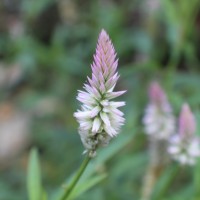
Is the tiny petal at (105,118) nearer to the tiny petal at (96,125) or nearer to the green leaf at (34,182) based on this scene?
the tiny petal at (96,125)

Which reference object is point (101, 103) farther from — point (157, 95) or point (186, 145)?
point (157, 95)

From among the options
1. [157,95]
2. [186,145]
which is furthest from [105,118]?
[157,95]

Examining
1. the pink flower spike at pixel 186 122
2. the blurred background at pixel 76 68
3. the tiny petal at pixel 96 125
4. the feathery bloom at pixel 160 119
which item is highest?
the blurred background at pixel 76 68

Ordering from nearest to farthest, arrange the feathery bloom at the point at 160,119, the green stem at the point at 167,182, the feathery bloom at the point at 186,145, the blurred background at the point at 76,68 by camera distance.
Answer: the feathery bloom at the point at 186,145, the green stem at the point at 167,182, the feathery bloom at the point at 160,119, the blurred background at the point at 76,68

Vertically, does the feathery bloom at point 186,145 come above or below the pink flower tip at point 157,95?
below

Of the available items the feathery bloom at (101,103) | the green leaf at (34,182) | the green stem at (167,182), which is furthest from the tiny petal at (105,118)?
the green stem at (167,182)

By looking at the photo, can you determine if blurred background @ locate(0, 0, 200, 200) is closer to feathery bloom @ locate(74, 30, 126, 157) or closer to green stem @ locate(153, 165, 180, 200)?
green stem @ locate(153, 165, 180, 200)

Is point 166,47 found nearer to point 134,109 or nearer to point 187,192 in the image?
point 134,109
